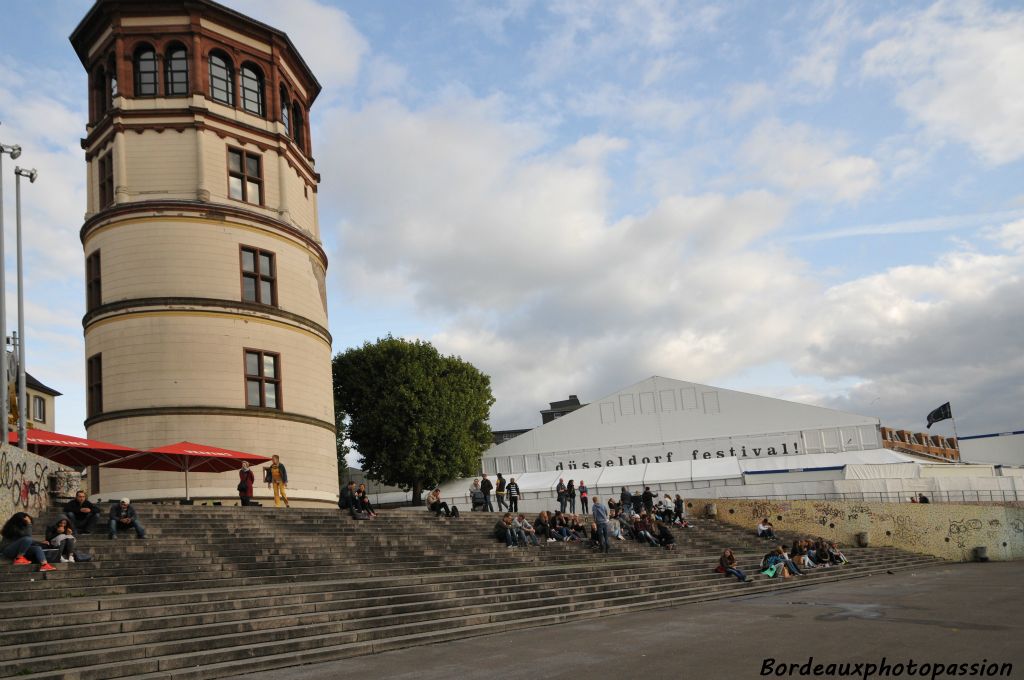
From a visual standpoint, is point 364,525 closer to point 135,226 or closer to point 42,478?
point 42,478

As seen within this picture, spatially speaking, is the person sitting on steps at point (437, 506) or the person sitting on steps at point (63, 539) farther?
the person sitting on steps at point (437, 506)

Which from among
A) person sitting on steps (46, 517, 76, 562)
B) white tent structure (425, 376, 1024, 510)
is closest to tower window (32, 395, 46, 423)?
white tent structure (425, 376, 1024, 510)

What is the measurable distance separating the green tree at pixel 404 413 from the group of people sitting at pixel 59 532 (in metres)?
34.7

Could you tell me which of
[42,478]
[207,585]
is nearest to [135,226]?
[42,478]

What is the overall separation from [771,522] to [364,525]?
69.6 feet

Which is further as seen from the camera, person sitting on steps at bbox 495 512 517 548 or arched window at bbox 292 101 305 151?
arched window at bbox 292 101 305 151

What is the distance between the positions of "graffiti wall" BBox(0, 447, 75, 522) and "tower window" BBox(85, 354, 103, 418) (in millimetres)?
9228

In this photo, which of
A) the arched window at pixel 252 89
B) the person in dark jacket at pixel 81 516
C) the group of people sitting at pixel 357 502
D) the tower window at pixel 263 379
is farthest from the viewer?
the arched window at pixel 252 89

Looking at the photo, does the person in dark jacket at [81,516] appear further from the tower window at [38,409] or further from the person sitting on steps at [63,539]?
the tower window at [38,409]

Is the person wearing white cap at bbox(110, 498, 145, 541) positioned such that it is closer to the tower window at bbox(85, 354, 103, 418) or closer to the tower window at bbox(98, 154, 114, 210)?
the tower window at bbox(85, 354, 103, 418)

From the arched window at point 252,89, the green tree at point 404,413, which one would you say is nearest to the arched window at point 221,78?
the arched window at point 252,89

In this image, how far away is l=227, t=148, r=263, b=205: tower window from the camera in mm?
33438

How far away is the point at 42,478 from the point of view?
818 inches

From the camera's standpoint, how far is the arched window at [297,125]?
37594 millimetres
